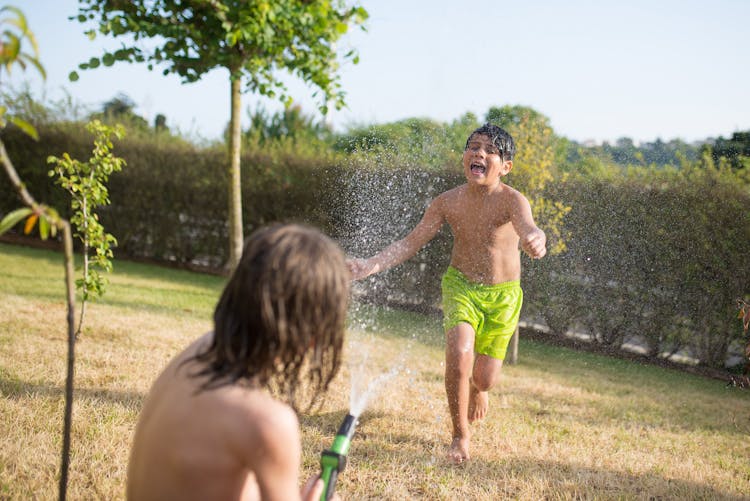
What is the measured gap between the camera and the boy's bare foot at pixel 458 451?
3.22m

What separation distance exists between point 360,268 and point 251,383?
166cm

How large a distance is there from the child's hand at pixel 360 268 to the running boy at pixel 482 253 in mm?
179

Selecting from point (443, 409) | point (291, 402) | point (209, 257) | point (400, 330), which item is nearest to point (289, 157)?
point (209, 257)

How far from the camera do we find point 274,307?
1395 millimetres

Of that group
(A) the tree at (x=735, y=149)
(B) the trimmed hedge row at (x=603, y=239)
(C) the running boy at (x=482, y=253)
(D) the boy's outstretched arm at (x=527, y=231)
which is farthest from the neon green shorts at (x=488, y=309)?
(A) the tree at (x=735, y=149)

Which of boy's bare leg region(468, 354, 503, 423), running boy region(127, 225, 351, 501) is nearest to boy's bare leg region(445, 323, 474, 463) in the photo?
boy's bare leg region(468, 354, 503, 423)

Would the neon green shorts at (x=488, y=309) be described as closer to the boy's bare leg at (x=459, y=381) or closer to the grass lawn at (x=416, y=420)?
the boy's bare leg at (x=459, y=381)

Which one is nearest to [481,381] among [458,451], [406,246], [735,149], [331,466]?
[458,451]

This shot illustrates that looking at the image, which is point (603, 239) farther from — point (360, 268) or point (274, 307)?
point (274, 307)

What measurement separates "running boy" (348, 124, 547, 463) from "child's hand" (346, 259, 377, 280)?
0.59ft

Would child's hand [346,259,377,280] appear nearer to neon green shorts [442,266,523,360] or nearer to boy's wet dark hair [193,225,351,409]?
neon green shorts [442,266,523,360]

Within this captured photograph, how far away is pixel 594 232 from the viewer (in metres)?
6.88

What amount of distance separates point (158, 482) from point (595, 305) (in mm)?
6437

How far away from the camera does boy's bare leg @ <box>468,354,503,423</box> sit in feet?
11.7
